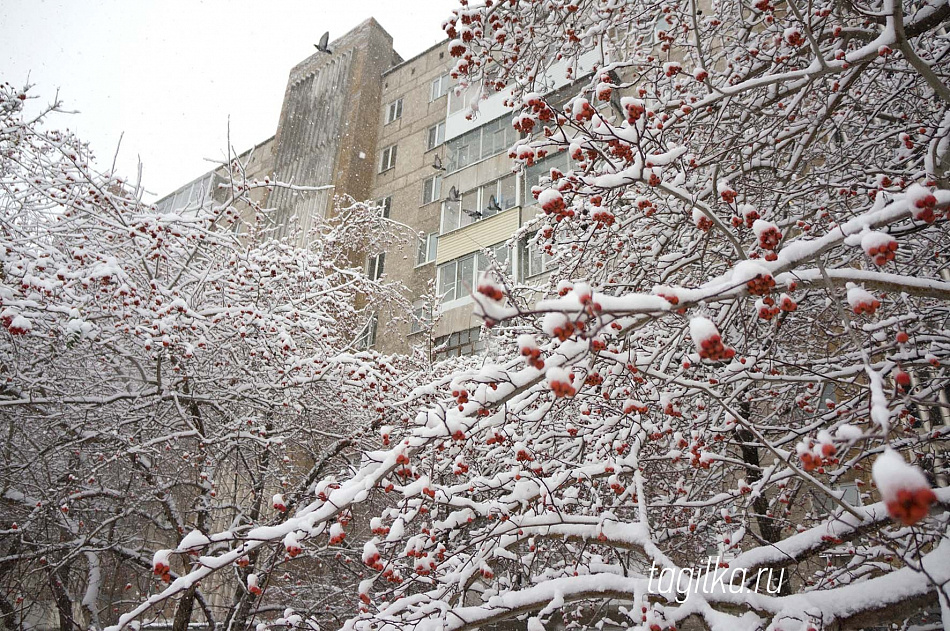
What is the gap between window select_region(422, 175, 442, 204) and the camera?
18284 mm

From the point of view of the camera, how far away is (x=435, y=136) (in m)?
19.2

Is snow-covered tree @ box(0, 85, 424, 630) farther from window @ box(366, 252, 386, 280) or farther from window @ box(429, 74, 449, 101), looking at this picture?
window @ box(429, 74, 449, 101)

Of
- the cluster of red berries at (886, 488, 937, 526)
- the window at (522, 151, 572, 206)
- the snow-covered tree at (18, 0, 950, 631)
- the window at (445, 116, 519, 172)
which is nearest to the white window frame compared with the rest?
the window at (522, 151, 572, 206)

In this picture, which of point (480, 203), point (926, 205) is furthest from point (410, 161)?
point (926, 205)

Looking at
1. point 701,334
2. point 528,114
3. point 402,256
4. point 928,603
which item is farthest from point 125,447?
point 402,256

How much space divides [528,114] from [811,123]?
8.12 feet

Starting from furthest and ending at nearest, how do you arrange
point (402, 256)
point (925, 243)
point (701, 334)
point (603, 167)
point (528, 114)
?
1. point (402, 256)
2. point (925, 243)
3. point (603, 167)
4. point (528, 114)
5. point (701, 334)

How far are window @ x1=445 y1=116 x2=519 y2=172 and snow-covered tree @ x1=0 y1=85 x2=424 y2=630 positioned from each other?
8604 millimetres

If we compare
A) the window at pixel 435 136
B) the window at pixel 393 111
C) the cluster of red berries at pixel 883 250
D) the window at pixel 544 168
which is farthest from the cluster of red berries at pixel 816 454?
the window at pixel 393 111

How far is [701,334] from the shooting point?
1676 mm

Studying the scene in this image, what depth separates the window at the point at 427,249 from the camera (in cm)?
1730

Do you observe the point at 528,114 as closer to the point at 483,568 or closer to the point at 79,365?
the point at 483,568

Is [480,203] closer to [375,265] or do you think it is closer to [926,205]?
[375,265]

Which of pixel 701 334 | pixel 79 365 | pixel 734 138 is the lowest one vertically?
pixel 701 334
